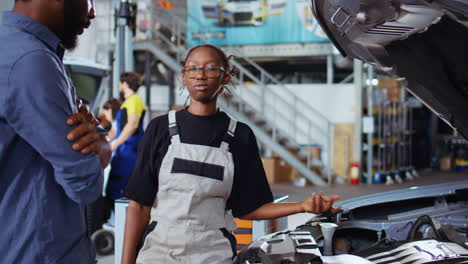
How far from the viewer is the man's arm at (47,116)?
1.03 metres

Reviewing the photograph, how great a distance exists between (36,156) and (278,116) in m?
10.6

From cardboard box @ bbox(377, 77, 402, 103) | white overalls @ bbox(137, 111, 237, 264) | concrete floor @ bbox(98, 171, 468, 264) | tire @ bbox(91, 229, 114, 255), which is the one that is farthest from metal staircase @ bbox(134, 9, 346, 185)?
white overalls @ bbox(137, 111, 237, 264)

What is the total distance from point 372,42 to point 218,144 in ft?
3.03

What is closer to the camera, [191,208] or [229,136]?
[191,208]

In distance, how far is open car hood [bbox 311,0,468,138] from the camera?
186cm

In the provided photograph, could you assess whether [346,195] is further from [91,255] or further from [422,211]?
[91,255]

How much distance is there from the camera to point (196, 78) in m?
1.73

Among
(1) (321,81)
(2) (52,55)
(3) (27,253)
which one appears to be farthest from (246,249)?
(1) (321,81)

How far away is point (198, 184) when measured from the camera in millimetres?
1593

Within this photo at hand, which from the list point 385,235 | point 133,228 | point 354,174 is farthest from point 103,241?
point 354,174

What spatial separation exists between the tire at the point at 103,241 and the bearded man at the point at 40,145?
3.66 meters

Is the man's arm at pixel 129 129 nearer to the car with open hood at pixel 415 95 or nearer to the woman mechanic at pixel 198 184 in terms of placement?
the car with open hood at pixel 415 95

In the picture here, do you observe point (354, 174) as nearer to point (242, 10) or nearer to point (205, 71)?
point (242, 10)

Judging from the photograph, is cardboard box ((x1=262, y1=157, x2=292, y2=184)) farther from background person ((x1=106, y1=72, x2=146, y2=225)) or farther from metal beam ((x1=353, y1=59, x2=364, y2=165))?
background person ((x1=106, y1=72, x2=146, y2=225))
